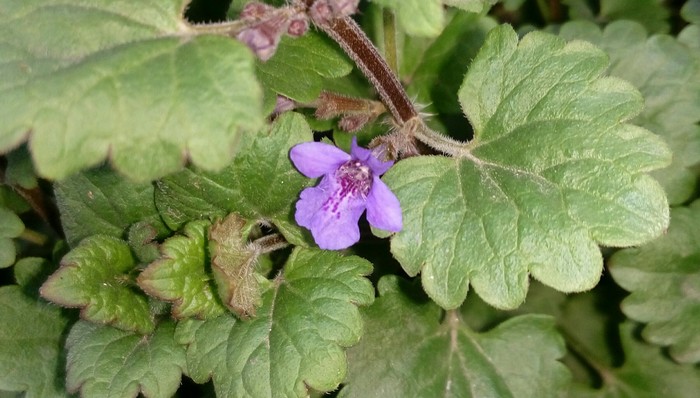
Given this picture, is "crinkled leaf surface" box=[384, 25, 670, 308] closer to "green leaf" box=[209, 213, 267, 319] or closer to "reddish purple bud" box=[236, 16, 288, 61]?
"green leaf" box=[209, 213, 267, 319]

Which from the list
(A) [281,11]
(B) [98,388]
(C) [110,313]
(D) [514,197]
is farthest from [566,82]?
(B) [98,388]

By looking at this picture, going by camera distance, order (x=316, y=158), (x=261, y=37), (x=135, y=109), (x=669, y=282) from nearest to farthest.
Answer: (x=135, y=109) < (x=261, y=37) < (x=316, y=158) < (x=669, y=282)

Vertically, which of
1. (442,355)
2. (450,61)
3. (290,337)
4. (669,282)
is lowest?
(669,282)

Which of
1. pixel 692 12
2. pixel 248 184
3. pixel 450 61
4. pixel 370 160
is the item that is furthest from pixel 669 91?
pixel 248 184

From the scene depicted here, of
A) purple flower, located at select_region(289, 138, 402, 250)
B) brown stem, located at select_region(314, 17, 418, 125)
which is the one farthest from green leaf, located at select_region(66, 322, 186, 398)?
brown stem, located at select_region(314, 17, 418, 125)

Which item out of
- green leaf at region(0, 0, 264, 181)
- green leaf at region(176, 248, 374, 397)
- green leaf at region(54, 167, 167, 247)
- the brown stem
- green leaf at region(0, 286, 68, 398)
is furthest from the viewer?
green leaf at region(0, 286, 68, 398)

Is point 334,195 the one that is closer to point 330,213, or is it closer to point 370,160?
point 330,213
